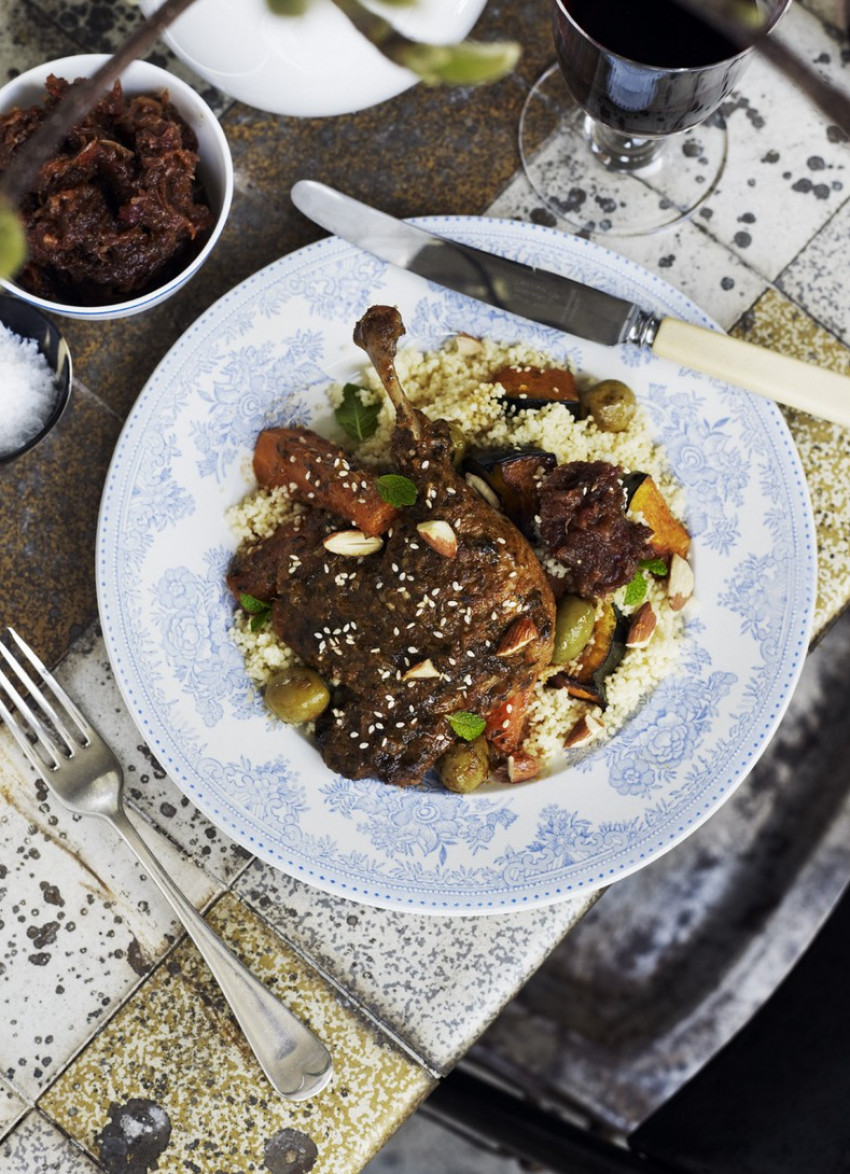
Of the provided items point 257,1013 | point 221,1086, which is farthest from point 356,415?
point 221,1086

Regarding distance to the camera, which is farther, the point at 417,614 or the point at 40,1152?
the point at 40,1152

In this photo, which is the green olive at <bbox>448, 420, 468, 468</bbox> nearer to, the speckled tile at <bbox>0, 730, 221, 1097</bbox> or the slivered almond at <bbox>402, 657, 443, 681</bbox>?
the slivered almond at <bbox>402, 657, 443, 681</bbox>

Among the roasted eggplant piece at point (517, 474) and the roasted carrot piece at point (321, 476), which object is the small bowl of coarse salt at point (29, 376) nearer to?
the roasted carrot piece at point (321, 476)

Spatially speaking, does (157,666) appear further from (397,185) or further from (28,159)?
(28,159)

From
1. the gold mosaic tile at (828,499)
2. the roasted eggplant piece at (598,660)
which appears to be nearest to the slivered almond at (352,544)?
the roasted eggplant piece at (598,660)

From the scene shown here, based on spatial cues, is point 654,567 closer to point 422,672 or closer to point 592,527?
point 592,527

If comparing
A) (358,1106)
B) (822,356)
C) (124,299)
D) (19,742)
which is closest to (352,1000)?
(358,1106)
